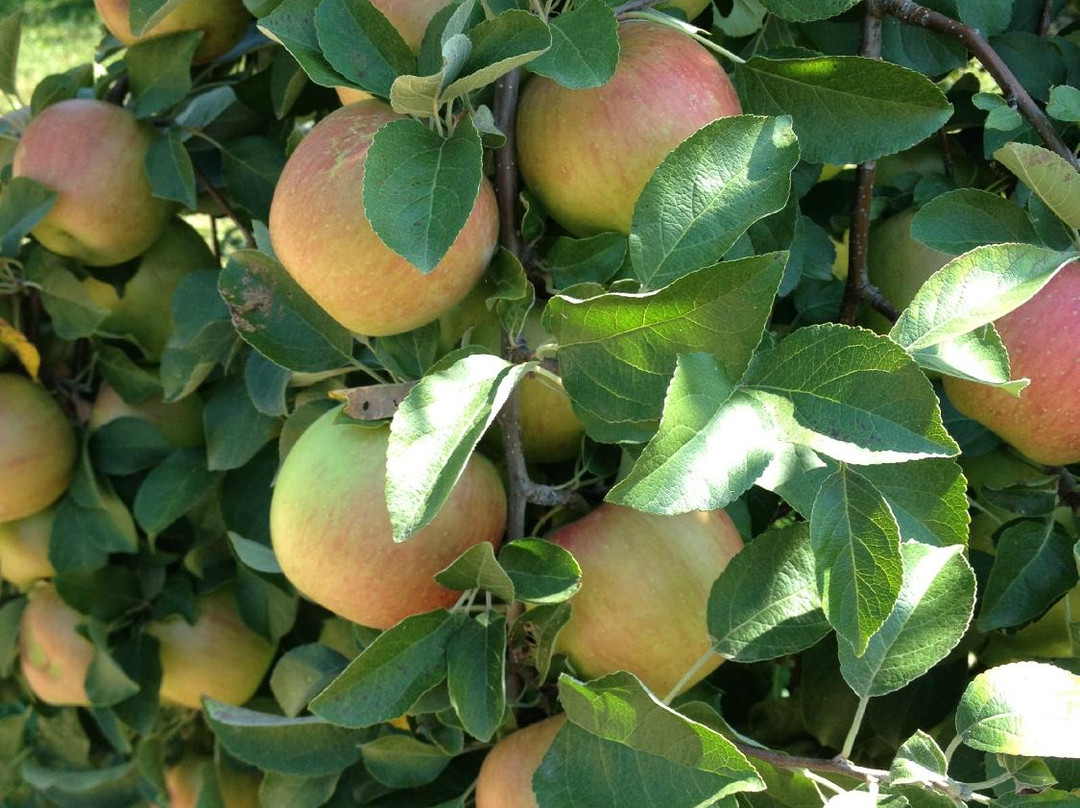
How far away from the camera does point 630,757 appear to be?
1.83ft

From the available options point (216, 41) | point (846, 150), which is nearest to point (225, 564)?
point (216, 41)

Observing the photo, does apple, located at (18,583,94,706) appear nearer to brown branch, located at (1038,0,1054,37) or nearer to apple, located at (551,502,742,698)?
apple, located at (551,502,742,698)

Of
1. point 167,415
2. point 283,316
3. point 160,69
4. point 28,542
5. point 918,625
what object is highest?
point 160,69

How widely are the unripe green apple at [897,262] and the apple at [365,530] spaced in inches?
13.6

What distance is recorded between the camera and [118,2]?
0.96 meters

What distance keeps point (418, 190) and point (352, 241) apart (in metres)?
0.07

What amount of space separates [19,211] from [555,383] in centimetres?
59

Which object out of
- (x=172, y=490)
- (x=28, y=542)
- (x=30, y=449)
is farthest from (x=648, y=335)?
(x=28, y=542)

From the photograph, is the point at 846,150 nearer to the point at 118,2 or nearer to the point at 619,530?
the point at 619,530

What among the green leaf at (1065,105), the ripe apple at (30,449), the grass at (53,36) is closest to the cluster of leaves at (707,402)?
the green leaf at (1065,105)

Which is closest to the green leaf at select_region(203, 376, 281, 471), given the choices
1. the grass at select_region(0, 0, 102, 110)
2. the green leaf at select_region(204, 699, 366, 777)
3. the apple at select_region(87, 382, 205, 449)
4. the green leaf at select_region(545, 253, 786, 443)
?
the apple at select_region(87, 382, 205, 449)

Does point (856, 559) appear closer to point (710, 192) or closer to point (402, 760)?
point (710, 192)

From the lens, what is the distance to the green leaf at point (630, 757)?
0.51m

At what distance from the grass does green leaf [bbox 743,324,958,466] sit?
120 inches
